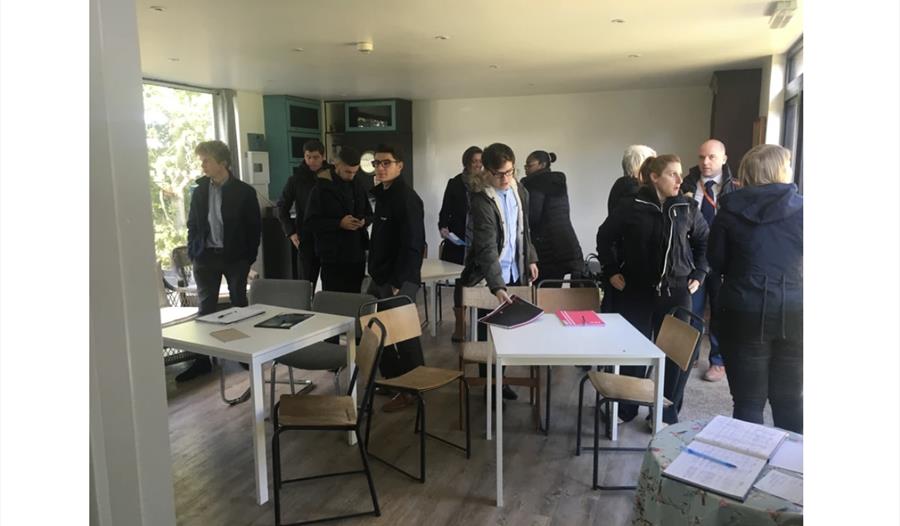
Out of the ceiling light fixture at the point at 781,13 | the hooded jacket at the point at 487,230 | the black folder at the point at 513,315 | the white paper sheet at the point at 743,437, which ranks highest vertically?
the ceiling light fixture at the point at 781,13

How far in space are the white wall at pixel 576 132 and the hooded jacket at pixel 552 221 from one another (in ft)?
11.9

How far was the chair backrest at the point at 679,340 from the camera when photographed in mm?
2367

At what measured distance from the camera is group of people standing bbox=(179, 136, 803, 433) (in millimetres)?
2275

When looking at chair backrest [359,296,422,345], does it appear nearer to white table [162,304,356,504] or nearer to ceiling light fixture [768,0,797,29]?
white table [162,304,356,504]

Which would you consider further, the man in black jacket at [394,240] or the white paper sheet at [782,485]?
the man in black jacket at [394,240]

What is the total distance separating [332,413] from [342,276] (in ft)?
5.22

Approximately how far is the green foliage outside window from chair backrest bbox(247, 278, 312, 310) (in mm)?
2798

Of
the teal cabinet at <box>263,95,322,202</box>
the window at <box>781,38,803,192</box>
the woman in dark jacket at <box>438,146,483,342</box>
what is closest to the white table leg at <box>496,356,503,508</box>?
the woman in dark jacket at <box>438,146,483,342</box>

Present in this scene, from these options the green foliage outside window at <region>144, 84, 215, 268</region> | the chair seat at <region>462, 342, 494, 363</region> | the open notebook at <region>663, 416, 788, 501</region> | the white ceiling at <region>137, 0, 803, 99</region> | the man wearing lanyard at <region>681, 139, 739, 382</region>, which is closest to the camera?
the open notebook at <region>663, 416, 788, 501</region>

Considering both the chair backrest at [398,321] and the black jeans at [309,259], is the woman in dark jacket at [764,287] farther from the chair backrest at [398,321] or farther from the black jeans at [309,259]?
the black jeans at [309,259]

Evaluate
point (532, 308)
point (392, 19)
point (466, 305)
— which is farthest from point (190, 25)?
point (532, 308)

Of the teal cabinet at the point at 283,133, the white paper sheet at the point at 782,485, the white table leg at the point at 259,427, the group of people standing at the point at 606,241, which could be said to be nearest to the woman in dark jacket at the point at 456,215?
the group of people standing at the point at 606,241

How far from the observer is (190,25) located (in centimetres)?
374
